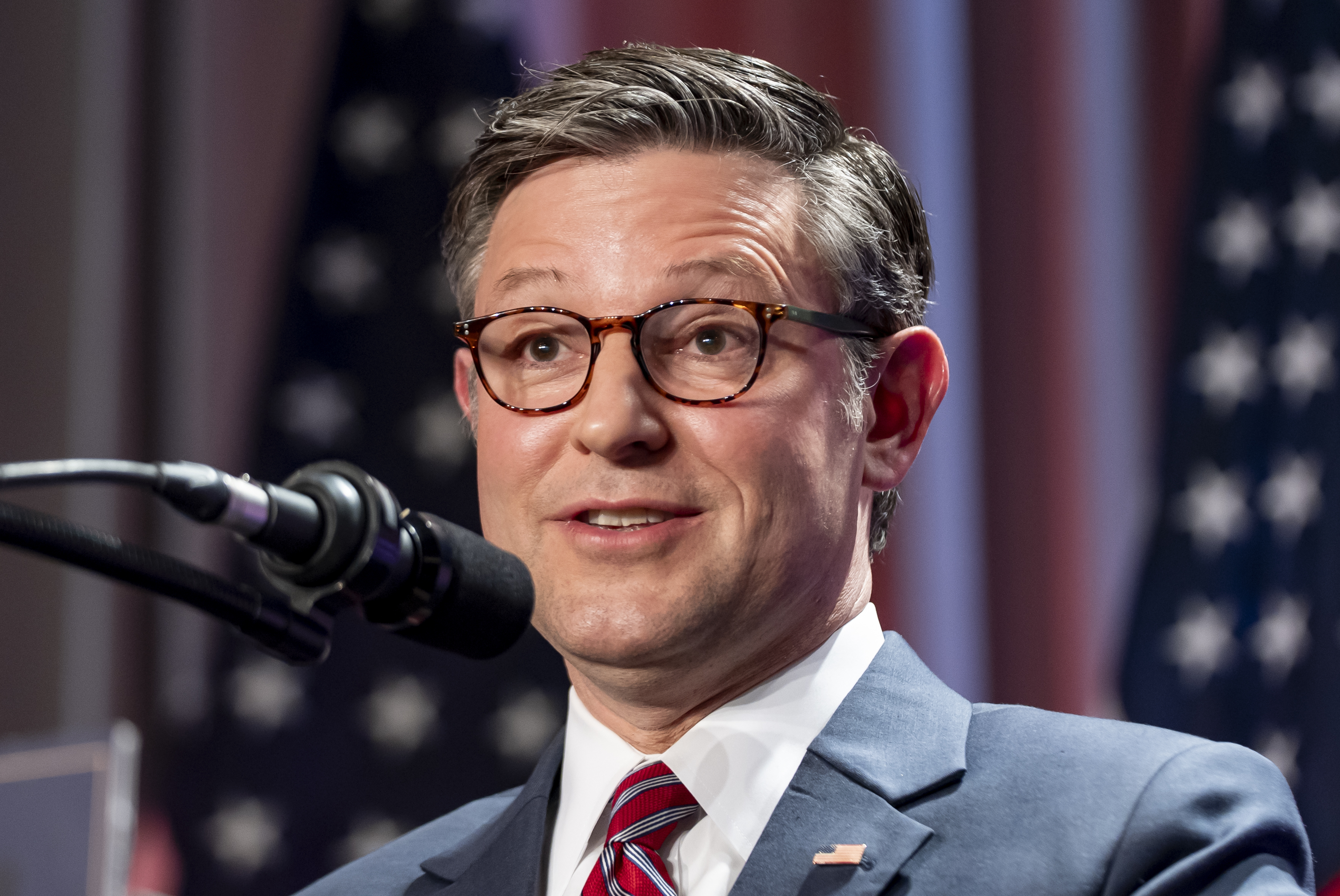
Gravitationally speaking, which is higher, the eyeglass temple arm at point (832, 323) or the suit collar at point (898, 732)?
the eyeglass temple arm at point (832, 323)

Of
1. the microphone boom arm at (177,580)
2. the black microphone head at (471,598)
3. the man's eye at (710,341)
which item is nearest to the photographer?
the microphone boom arm at (177,580)

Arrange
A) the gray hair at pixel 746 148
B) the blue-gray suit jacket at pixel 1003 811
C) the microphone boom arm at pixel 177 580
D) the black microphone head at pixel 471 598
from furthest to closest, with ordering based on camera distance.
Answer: the gray hair at pixel 746 148
the blue-gray suit jacket at pixel 1003 811
the black microphone head at pixel 471 598
the microphone boom arm at pixel 177 580

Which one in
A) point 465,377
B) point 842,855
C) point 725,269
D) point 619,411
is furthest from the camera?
point 465,377

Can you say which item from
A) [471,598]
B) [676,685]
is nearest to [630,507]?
[676,685]

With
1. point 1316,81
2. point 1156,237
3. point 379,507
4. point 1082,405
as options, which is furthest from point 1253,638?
point 379,507

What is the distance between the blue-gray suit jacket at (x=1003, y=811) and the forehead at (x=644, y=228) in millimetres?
575

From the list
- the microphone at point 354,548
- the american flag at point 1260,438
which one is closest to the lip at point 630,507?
the microphone at point 354,548

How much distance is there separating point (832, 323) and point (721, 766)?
1.97 ft

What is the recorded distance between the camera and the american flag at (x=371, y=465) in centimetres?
280

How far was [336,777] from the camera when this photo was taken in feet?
9.27

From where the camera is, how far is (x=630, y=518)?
1574 mm

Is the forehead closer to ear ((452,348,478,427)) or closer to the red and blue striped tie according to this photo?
ear ((452,348,478,427))

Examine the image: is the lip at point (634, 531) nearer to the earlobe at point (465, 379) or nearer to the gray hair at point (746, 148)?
the gray hair at point (746, 148)

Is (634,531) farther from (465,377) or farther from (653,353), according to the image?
(465,377)
